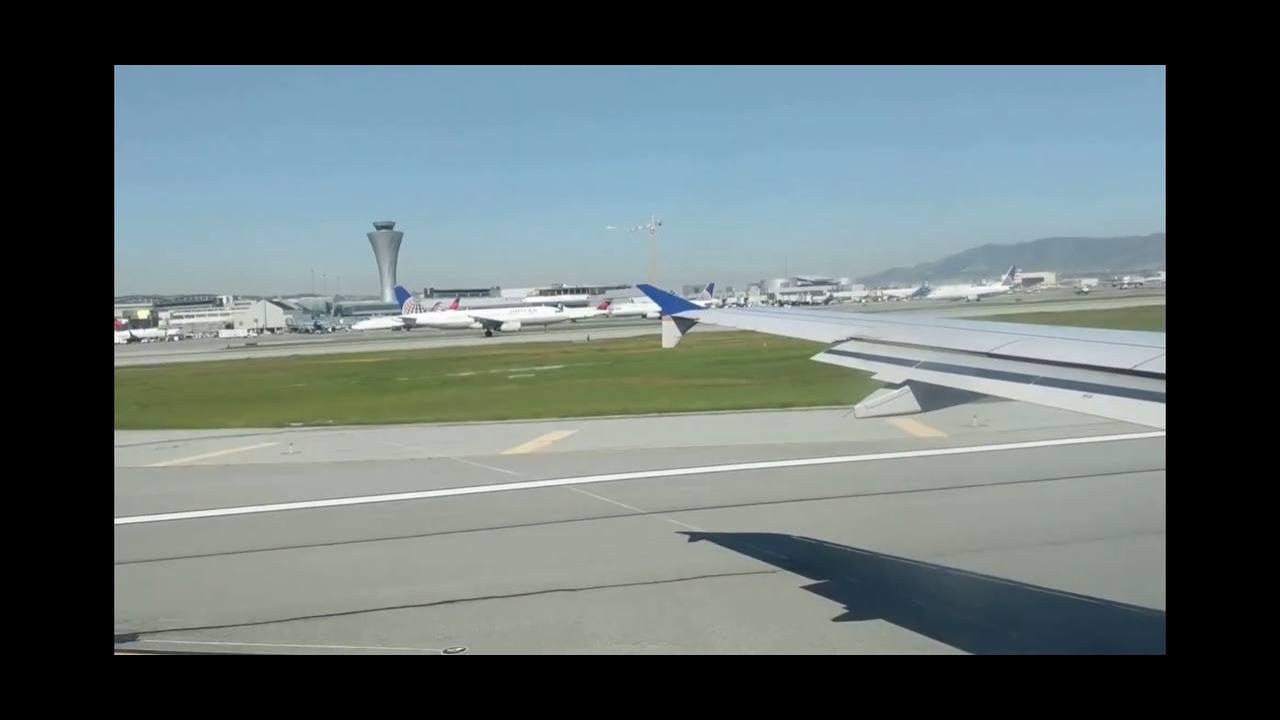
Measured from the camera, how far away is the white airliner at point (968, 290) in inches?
653

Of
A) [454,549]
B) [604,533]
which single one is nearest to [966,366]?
[604,533]

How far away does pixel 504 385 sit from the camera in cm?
2081

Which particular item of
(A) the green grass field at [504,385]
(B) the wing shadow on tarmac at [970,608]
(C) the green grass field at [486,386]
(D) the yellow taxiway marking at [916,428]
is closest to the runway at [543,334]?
(A) the green grass field at [504,385]

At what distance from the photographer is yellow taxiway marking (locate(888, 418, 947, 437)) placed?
1226 centimetres

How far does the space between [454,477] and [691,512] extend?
3474mm

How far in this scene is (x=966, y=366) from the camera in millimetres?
4949

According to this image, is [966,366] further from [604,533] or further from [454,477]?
[454,477]

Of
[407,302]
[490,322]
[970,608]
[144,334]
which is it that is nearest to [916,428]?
[970,608]

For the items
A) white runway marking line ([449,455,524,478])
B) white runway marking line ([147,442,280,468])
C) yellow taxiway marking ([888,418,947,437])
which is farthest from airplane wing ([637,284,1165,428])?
white runway marking line ([147,442,280,468])

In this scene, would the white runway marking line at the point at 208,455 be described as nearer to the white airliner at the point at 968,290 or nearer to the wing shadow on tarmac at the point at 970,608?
the wing shadow on tarmac at the point at 970,608

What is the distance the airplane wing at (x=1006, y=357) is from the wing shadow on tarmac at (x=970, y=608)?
4.48 ft

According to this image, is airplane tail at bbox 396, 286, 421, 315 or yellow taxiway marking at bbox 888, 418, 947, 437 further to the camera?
airplane tail at bbox 396, 286, 421, 315

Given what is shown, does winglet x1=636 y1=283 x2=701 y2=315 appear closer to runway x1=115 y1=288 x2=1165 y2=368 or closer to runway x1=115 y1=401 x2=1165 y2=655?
runway x1=115 y1=288 x2=1165 y2=368

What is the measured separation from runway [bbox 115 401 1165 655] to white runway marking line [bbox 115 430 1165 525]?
0.05 m
